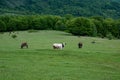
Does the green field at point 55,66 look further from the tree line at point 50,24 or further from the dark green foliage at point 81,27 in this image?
the tree line at point 50,24

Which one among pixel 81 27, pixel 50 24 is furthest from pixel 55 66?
pixel 50 24

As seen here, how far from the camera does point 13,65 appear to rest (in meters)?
31.1

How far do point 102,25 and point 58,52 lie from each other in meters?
93.4

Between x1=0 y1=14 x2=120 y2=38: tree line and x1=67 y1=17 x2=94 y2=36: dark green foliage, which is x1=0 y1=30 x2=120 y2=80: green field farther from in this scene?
x1=0 y1=14 x2=120 y2=38: tree line

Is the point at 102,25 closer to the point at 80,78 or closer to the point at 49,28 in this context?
the point at 49,28

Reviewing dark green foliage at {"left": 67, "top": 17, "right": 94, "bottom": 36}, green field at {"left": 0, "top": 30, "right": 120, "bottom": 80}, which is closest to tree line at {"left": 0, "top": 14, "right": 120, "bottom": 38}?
dark green foliage at {"left": 67, "top": 17, "right": 94, "bottom": 36}

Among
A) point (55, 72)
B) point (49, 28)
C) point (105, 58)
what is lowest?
point (49, 28)

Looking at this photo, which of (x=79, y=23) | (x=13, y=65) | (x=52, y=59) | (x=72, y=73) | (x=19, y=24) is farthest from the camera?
(x=19, y=24)

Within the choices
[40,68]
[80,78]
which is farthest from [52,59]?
[80,78]

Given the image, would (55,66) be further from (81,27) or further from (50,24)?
(50,24)

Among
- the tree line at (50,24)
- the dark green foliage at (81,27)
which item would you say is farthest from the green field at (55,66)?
the tree line at (50,24)

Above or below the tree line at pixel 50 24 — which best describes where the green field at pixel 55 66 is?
above

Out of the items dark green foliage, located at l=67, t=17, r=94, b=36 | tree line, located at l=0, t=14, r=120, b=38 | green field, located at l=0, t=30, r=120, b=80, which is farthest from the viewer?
tree line, located at l=0, t=14, r=120, b=38

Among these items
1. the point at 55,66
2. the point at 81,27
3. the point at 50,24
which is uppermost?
the point at 55,66
